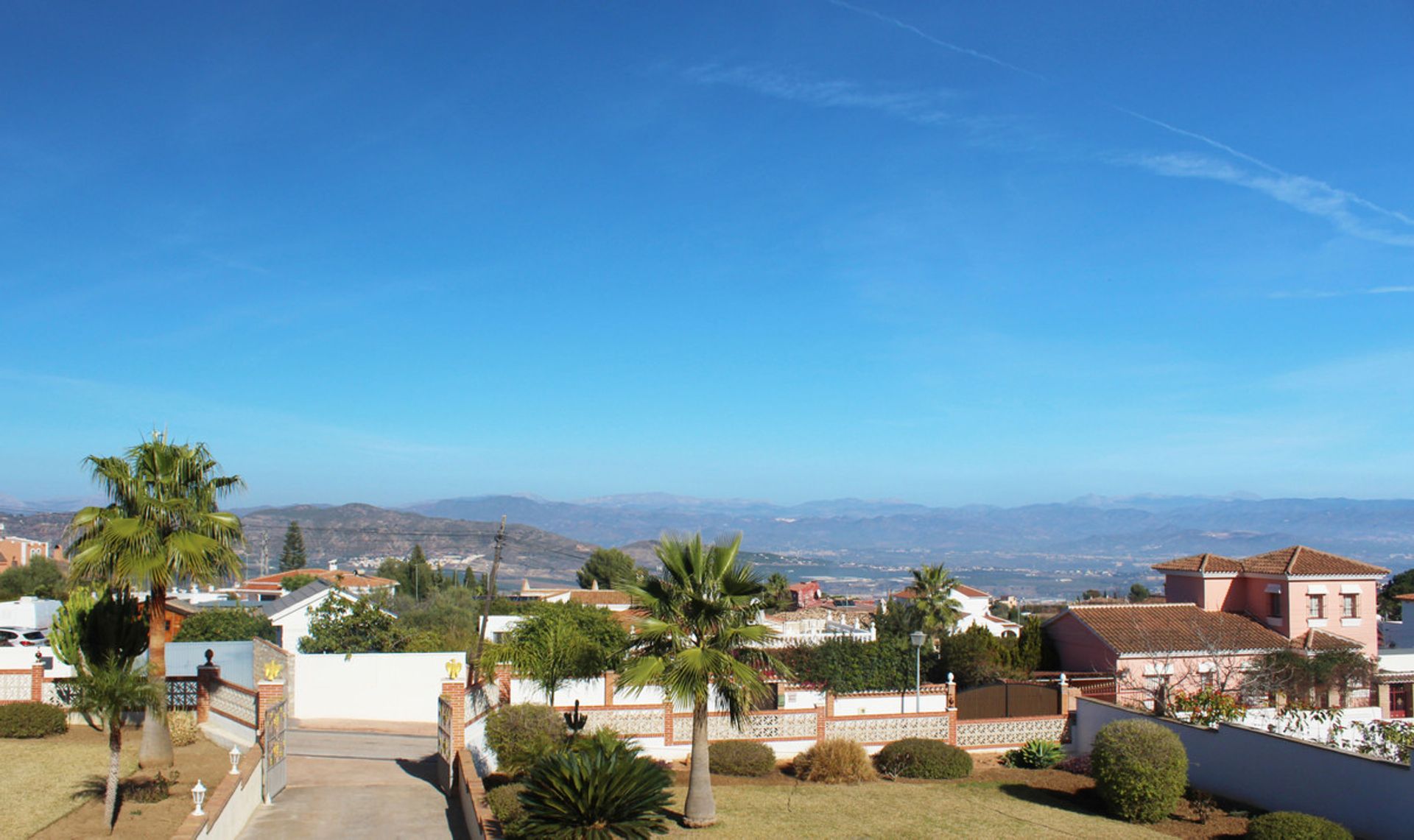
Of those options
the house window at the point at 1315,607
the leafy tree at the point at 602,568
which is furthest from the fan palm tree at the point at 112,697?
the leafy tree at the point at 602,568

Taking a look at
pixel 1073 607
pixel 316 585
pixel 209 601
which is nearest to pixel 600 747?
A: pixel 1073 607

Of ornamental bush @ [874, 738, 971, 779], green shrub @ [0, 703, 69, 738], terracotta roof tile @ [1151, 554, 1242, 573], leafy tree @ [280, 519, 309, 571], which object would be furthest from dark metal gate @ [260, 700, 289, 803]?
leafy tree @ [280, 519, 309, 571]

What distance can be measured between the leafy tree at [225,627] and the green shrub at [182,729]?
50.7 feet

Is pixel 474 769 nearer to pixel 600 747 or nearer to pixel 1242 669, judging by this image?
pixel 600 747

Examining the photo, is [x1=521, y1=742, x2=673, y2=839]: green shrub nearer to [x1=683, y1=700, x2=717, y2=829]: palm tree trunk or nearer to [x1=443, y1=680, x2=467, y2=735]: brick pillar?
[x1=683, y1=700, x2=717, y2=829]: palm tree trunk

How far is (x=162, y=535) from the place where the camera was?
19578mm

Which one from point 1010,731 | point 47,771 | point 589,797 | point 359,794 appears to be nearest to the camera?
point 589,797

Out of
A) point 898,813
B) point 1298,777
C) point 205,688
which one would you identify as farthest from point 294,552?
point 1298,777

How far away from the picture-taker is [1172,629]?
3494 cm

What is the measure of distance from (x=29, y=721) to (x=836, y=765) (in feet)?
57.7

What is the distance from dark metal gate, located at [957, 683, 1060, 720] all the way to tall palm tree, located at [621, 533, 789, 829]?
11.7m

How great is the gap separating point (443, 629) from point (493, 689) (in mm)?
22718

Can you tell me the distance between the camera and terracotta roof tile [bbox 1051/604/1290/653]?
110 ft

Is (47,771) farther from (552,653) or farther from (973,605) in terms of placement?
(973,605)
